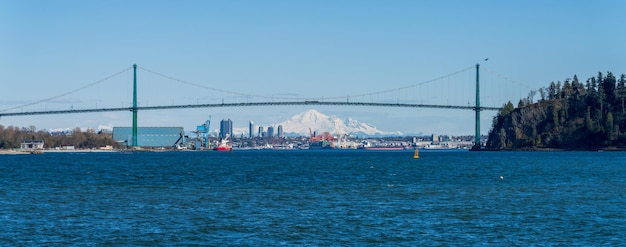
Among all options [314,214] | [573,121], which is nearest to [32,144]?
[573,121]

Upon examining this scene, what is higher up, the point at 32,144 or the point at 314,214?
the point at 32,144

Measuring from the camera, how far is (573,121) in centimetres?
16025

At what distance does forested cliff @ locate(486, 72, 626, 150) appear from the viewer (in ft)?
507

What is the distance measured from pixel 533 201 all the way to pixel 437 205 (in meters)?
4.70

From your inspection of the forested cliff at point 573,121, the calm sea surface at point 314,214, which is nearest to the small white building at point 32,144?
the forested cliff at point 573,121

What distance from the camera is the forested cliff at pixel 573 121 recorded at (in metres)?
Result: 154

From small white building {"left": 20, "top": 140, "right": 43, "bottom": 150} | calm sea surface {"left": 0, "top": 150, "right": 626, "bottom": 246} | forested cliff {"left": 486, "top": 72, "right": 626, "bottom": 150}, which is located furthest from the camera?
small white building {"left": 20, "top": 140, "right": 43, "bottom": 150}

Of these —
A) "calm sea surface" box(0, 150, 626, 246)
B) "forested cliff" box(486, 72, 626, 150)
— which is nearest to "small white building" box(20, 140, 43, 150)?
"forested cliff" box(486, 72, 626, 150)

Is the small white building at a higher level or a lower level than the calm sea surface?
higher

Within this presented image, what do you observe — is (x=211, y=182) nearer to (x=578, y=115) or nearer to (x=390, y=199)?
(x=390, y=199)

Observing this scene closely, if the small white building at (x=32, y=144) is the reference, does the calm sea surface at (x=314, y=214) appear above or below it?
below

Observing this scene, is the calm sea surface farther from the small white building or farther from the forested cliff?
the small white building

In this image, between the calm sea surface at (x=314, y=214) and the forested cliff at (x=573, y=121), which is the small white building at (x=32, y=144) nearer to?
the forested cliff at (x=573, y=121)

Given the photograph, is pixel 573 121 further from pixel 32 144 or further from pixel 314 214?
pixel 314 214
